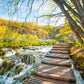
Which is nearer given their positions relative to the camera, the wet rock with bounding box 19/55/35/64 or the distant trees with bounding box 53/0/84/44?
the distant trees with bounding box 53/0/84/44

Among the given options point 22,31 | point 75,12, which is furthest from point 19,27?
point 22,31

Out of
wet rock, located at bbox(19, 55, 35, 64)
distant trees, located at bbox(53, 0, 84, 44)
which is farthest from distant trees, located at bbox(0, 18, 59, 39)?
wet rock, located at bbox(19, 55, 35, 64)

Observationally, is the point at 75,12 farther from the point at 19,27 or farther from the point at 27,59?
the point at 27,59

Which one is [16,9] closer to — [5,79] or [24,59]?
[5,79]

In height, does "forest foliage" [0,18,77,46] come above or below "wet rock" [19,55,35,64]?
above

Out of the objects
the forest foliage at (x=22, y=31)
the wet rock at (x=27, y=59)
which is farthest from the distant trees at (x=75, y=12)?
the wet rock at (x=27, y=59)

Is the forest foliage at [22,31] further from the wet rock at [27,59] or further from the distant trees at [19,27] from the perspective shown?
the wet rock at [27,59]

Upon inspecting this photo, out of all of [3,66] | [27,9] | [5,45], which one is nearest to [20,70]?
[3,66]

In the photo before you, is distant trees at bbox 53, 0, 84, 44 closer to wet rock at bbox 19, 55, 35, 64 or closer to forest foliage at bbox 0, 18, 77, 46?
forest foliage at bbox 0, 18, 77, 46

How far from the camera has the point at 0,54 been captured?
5.24 metres

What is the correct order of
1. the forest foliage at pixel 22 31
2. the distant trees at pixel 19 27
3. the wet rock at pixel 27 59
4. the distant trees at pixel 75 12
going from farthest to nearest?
the wet rock at pixel 27 59, the forest foliage at pixel 22 31, the distant trees at pixel 19 27, the distant trees at pixel 75 12

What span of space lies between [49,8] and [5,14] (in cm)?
209

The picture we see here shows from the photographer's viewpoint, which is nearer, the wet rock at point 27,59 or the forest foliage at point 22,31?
the forest foliage at point 22,31

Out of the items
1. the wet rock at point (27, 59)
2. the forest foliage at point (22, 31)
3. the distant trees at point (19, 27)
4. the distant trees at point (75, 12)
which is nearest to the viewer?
the distant trees at point (75, 12)
